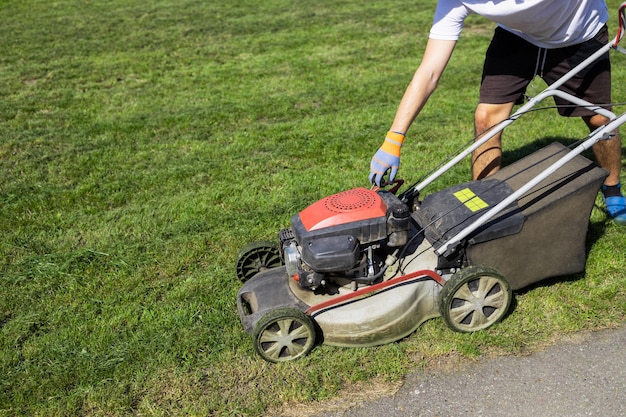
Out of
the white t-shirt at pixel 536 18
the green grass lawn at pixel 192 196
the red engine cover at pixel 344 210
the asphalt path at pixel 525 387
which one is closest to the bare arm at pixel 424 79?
the white t-shirt at pixel 536 18

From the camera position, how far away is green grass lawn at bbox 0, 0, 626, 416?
2.97 metres

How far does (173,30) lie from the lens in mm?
10438

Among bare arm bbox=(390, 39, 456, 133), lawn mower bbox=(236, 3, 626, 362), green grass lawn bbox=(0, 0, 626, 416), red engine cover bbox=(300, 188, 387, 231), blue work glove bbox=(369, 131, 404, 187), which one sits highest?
bare arm bbox=(390, 39, 456, 133)

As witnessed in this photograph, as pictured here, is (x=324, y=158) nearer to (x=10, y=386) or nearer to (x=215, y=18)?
(x=10, y=386)

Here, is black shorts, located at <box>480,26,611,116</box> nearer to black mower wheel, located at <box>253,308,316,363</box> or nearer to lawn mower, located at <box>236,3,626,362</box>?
lawn mower, located at <box>236,3,626,362</box>

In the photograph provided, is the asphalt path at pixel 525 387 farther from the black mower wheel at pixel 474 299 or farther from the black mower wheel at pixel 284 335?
the black mower wheel at pixel 284 335

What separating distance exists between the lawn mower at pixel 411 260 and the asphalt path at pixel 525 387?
266mm

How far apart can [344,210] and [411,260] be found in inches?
18.5

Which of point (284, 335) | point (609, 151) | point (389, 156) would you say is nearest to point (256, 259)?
point (284, 335)

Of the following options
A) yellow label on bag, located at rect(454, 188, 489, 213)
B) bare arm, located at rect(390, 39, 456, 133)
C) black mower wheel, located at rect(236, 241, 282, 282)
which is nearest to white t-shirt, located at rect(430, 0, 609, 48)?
bare arm, located at rect(390, 39, 456, 133)

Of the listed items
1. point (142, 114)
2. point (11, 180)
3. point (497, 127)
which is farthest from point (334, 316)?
point (142, 114)

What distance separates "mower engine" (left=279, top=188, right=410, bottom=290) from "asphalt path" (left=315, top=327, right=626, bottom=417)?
0.58 metres

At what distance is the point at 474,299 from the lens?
3.05m

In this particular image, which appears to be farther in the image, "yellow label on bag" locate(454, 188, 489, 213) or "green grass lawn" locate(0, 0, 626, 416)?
"yellow label on bag" locate(454, 188, 489, 213)
